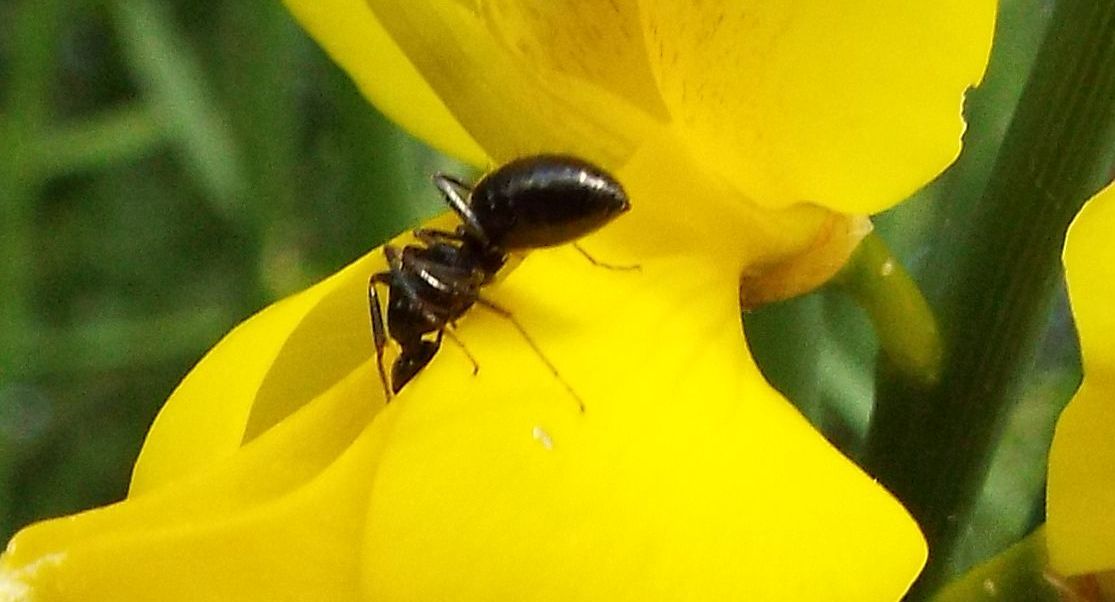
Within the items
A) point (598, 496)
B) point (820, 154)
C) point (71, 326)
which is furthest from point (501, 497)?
point (71, 326)

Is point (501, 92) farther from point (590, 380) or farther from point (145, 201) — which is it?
point (145, 201)

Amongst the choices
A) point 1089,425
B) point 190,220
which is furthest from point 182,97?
point 1089,425

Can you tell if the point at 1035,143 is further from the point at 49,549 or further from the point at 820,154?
the point at 49,549

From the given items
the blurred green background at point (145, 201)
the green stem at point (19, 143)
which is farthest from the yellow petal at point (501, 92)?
the green stem at point (19, 143)

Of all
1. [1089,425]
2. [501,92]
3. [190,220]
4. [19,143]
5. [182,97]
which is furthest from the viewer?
[190,220]

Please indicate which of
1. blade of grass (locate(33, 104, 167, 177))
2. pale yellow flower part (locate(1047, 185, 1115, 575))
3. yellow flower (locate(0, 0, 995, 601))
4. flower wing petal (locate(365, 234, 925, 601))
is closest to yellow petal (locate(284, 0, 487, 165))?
yellow flower (locate(0, 0, 995, 601))

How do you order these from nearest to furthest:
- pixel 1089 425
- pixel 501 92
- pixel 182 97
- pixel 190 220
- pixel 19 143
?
1. pixel 1089 425
2. pixel 501 92
3. pixel 19 143
4. pixel 182 97
5. pixel 190 220

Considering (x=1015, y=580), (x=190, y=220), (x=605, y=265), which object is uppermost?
(x=605, y=265)
